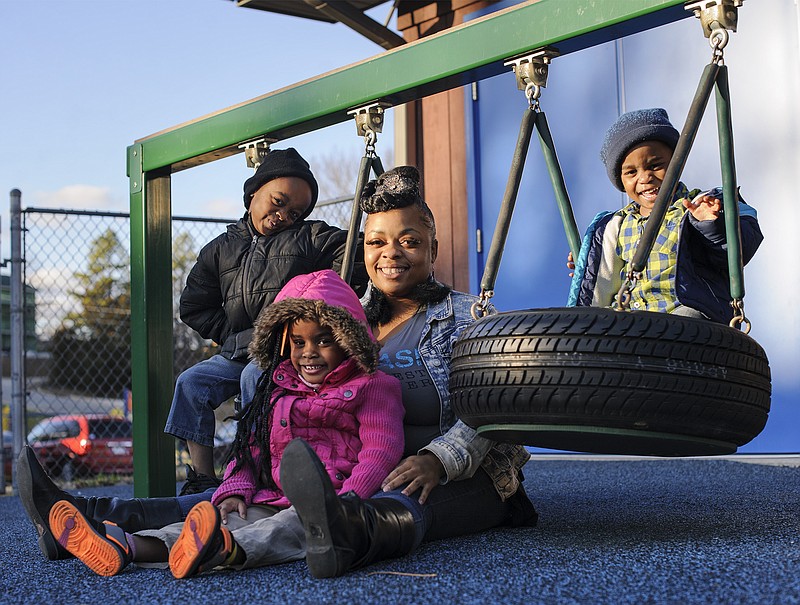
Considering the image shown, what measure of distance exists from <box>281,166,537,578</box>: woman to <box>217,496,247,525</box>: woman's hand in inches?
13.8

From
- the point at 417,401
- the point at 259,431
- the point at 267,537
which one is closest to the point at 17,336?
the point at 259,431

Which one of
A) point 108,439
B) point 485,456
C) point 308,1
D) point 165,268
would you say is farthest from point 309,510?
point 108,439

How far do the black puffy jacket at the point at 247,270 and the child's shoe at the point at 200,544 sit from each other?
1133mm

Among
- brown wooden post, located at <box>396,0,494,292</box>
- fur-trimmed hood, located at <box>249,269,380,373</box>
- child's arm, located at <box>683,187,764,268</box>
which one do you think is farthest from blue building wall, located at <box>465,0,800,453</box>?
fur-trimmed hood, located at <box>249,269,380,373</box>

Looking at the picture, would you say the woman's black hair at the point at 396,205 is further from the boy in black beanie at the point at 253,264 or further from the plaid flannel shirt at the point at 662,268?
the plaid flannel shirt at the point at 662,268

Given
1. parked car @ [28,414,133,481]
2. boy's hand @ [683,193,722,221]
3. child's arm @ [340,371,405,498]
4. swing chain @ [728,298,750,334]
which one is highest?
boy's hand @ [683,193,722,221]

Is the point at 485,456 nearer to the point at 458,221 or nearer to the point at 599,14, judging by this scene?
the point at 599,14

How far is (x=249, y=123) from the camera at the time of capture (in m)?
3.04

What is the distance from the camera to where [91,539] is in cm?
192

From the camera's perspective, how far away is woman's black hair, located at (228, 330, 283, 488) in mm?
2139

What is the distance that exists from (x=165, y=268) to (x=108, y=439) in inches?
162

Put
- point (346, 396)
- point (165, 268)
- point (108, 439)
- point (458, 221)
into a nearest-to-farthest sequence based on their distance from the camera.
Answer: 1. point (346, 396)
2. point (165, 268)
3. point (458, 221)
4. point (108, 439)

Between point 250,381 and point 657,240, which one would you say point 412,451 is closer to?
point 250,381

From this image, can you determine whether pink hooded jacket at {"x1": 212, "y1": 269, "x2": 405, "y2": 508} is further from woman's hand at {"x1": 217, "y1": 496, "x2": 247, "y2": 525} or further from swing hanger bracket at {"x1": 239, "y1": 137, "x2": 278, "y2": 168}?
swing hanger bracket at {"x1": 239, "y1": 137, "x2": 278, "y2": 168}
